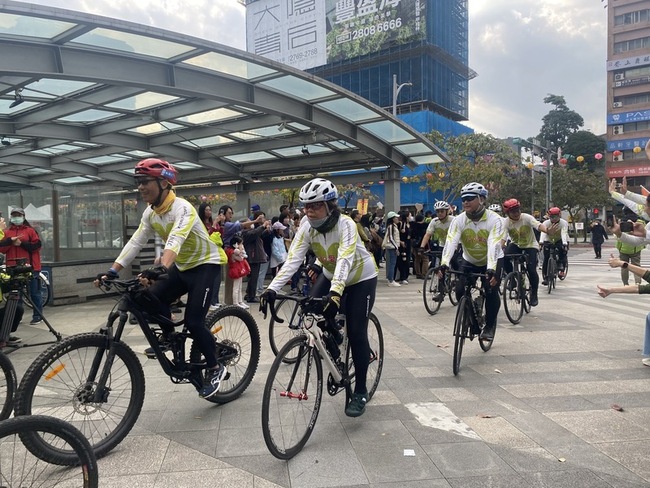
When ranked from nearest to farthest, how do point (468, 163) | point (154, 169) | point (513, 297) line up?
point (154, 169), point (513, 297), point (468, 163)

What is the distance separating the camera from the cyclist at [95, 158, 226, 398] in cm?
381

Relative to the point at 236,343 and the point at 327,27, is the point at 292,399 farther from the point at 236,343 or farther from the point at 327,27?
the point at 327,27

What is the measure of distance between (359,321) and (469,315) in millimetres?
1999

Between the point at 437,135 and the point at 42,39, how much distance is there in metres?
28.5

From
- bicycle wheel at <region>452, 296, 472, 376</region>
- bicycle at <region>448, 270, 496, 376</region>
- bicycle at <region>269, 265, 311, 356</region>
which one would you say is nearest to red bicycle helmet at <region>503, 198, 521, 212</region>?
bicycle at <region>448, 270, 496, 376</region>

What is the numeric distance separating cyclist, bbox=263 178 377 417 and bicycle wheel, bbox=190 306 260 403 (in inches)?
32.6

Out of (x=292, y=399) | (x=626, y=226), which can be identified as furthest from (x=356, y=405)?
(x=626, y=226)

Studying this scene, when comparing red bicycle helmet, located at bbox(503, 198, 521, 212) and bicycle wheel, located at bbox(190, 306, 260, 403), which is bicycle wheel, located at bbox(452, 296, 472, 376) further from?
red bicycle helmet, located at bbox(503, 198, 521, 212)

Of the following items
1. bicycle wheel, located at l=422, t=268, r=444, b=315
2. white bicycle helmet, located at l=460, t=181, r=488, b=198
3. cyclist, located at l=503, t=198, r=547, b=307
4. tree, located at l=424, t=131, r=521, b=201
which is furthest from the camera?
tree, located at l=424, t=131, r=521, b=201

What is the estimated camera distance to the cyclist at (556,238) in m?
10.3

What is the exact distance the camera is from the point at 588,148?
74.4 meters

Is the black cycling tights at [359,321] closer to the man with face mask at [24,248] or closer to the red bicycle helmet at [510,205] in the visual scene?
the red bicycle helmet at [510,205]

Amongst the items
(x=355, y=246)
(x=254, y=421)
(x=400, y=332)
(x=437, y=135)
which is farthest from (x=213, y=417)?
(x=437, y=135)

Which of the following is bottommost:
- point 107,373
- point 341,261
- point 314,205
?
point 107,373
